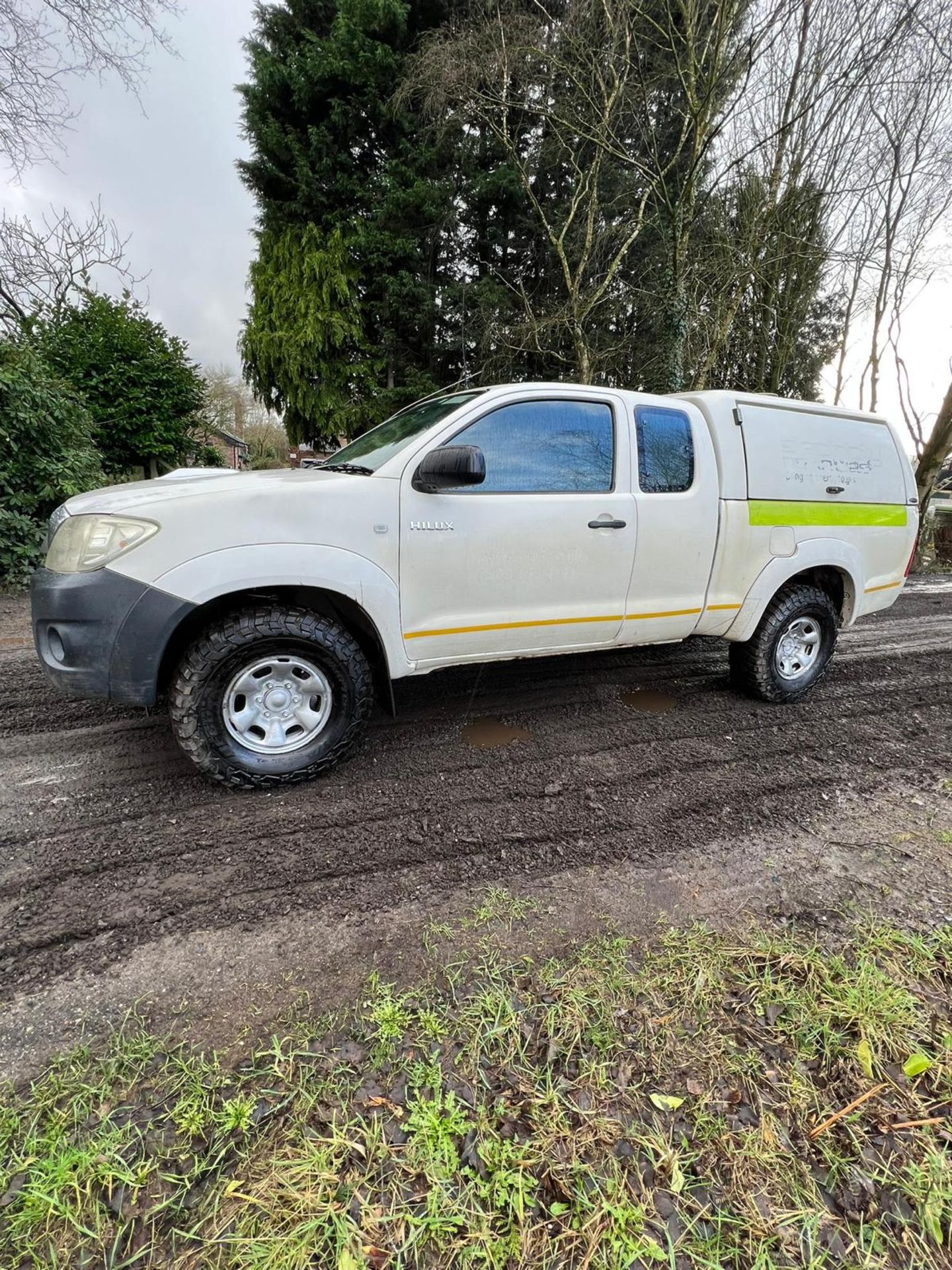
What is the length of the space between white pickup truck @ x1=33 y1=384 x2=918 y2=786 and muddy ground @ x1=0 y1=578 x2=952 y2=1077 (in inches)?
16.6

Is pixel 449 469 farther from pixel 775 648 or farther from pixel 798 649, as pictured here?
A: pixel 798 649

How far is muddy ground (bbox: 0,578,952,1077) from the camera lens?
5.85ft

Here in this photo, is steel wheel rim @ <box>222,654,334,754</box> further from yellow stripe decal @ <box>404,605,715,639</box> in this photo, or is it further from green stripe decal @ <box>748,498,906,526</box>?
green stripe decal @ <box>748,498,906,526</box>

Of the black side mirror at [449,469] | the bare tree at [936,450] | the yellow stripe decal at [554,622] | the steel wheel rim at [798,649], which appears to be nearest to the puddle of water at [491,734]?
the yellow stripe decal at [554,622]

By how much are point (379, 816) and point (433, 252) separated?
13.2 meters

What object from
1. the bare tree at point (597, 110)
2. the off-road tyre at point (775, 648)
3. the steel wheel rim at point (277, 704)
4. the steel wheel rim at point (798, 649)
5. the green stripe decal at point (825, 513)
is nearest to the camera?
the steel wheel rim at point (277, 704)

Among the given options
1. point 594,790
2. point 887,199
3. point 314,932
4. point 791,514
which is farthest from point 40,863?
point 887,199

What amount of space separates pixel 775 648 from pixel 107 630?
391cm

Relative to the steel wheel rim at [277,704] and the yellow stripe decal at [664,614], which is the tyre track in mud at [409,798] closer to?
the steel wheel rim at [277,704]

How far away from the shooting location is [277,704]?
2.70 meters

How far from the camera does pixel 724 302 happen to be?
10.7 m

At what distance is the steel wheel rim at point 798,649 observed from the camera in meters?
3.90

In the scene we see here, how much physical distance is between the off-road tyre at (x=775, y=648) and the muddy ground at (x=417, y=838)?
0.16 metres

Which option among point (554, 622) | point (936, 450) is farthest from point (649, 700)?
point (936, 450)
